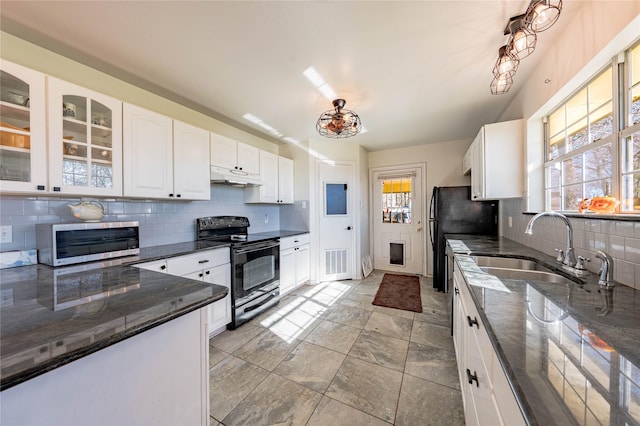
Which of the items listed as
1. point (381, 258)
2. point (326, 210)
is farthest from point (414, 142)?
point (381, 258)

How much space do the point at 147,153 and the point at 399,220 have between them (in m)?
3.94

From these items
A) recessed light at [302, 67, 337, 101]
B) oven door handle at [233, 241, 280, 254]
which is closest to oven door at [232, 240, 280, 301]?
oven door handle at [233, 241, 280, 254]

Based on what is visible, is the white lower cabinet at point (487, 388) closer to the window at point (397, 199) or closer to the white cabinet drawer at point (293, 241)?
the white cabinet drawer at point (293, 241)

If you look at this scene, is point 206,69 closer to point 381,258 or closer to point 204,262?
point 204,262

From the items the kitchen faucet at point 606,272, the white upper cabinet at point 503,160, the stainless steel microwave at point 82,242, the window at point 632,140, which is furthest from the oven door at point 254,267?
the window at point 632,140

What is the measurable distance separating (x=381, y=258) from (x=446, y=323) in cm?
215

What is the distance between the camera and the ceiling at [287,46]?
1396 millimetres

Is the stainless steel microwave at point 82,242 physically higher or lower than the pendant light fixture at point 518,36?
lower

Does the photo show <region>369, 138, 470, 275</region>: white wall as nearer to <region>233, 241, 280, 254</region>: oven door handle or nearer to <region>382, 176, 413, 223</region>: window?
<region>382, 176, 413, 223</region>: window

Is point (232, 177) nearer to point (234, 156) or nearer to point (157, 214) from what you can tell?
point (234, 156)

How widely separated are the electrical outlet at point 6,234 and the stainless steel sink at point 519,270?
3145 millimetres

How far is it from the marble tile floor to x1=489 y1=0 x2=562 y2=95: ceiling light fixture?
226 cm

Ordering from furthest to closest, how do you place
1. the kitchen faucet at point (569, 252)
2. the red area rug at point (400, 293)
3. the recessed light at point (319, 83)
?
the red area rug at point (400, 293), the recessed light at point (319, 83), the kitchen faucet at point (569, 252)

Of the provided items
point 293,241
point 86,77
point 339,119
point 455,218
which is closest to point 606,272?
point 339,119
